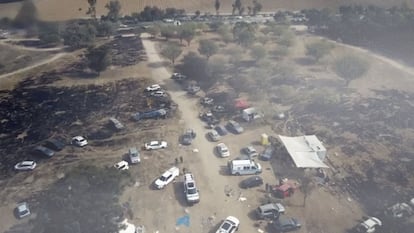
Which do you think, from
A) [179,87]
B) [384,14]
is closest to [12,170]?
[179,87]

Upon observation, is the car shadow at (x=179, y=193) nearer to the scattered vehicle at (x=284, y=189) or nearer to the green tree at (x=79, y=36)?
the scattered vehicle at (x=284, y=189)

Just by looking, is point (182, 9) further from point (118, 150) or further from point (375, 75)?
point (118, 150)

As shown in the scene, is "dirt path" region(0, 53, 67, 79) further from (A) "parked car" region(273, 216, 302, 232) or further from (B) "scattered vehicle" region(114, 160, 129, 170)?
(A) "parked car" region(273, 216, 302, 232)

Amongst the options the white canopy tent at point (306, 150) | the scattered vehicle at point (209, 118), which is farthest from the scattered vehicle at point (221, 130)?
the white canopy tent at point (306, 150)

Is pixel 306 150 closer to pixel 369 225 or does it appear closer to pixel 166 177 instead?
pixel 369 225

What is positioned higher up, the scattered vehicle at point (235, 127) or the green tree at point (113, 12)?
the green tree at point (113, 12)
